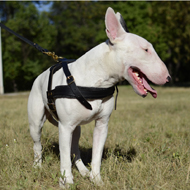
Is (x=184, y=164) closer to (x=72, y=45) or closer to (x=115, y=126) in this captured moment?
(x=115, y=126)

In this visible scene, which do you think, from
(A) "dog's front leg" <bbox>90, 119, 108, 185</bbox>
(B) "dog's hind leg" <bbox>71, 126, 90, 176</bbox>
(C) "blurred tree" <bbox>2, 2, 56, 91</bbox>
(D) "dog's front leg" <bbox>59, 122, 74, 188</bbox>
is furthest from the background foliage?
(D) "dog's front leg" <bbox>59, 122, 74, 188</bbox>

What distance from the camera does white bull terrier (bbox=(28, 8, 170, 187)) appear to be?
98.9 inches

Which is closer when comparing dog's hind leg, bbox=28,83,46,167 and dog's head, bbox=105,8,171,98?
dog's head, bbox=105,8,171,98

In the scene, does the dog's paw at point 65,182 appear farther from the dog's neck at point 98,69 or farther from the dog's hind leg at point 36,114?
the dog's neck at point 98,69

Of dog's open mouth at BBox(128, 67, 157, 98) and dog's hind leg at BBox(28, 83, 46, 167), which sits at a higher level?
dog's open mouth at BBox(128, 67, 157, 98)

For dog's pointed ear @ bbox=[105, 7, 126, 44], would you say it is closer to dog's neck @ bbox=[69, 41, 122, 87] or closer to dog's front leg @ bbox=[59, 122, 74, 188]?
dog's neck @ bbox=[69, 41, 122, 87]

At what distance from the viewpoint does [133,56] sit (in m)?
2.50

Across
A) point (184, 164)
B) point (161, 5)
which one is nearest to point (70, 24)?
point (161, 5)

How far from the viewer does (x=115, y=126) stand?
18.7 ft

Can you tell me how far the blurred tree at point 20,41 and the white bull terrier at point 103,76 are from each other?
71.9 feet

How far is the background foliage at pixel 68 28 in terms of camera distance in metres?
22.3

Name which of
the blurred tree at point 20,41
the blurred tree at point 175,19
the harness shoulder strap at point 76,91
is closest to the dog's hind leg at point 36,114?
the harness shoulder strap at point 76,91

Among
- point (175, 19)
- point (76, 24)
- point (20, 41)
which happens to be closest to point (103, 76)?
point (175, 19)

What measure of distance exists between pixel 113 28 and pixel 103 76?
50cm
